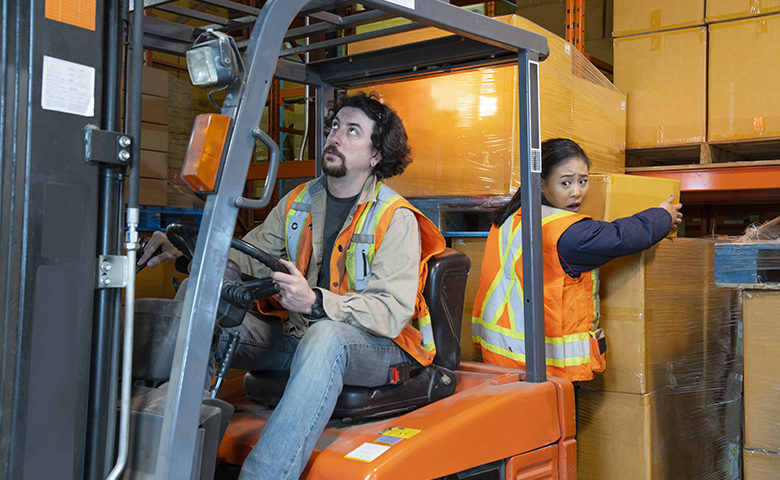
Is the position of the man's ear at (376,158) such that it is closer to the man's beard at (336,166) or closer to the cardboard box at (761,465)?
the man's beard at (336,166)

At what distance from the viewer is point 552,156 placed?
3543 millimetres

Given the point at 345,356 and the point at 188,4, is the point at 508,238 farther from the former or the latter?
the point at 188,4

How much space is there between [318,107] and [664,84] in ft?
9.32

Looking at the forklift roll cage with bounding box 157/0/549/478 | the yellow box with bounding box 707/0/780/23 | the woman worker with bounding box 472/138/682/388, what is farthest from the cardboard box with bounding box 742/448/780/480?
the yellow box with bounding box 707/0/780/23

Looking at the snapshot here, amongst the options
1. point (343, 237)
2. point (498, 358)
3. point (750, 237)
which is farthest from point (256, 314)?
point (750, 237)

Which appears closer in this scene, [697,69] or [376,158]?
[376,158]

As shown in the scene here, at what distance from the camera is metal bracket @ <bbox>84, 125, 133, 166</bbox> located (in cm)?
182

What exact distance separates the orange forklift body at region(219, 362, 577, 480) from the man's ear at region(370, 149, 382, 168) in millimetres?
923

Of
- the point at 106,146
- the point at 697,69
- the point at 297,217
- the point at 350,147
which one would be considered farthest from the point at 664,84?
the point at 106,146

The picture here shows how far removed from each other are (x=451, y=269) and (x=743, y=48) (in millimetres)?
3147

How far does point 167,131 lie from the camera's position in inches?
221

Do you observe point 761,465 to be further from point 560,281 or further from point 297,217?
point 297,217

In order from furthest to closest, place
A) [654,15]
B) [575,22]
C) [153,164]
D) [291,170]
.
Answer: [291,170]
[153,164]
[575,22]
[654,15]

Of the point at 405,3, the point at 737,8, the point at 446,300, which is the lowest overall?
the point at 446,300
